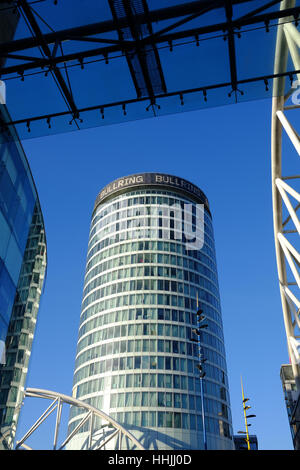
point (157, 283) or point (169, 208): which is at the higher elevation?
point (169, 208)

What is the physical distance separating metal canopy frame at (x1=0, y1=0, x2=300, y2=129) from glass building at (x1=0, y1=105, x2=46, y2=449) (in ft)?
9.37

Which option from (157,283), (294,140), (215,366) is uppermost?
(157,283)

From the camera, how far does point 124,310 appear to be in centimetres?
8444

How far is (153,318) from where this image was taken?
82500 millimetres

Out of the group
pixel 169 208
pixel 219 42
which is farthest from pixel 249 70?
pixel 169 208

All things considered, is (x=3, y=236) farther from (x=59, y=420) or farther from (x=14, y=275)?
(x=59, y=420)

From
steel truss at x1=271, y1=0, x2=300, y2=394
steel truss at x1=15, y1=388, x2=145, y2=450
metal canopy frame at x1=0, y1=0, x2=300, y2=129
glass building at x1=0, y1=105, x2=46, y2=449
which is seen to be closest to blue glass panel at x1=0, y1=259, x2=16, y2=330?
glass building at x1=0, y1=105, x2=46, y2=449

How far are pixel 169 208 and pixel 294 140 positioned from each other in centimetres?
8006

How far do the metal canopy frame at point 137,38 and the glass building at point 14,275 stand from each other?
286 cm

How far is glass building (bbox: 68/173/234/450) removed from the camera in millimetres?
72312

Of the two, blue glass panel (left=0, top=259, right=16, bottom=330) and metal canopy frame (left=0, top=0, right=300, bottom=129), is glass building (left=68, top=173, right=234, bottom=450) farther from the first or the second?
metal canopy frame (left=0, top=0, right=300, bottom=129)

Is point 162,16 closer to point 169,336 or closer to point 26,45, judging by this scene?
point 26,45

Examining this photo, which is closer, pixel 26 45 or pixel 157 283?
pixel 26 45

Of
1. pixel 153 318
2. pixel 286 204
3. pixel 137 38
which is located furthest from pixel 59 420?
pixel 137 38
